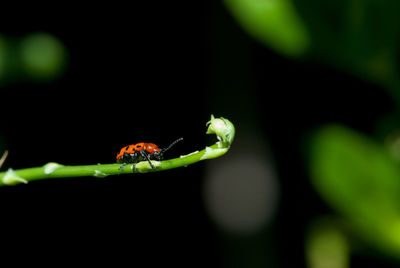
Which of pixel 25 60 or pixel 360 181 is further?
pixel 25 60

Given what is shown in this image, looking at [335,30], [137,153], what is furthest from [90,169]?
[335,30]

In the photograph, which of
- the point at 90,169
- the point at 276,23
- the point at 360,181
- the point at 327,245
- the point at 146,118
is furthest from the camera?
the point at 146,118

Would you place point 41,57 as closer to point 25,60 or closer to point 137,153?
point 25,60

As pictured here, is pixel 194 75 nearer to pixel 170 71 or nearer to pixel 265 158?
pixel 170 71

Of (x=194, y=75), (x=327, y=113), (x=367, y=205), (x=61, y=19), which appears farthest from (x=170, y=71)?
(x=367, y=205)

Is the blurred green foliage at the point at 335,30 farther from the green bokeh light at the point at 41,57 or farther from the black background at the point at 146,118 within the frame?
the green bokeh light at the point at 41,57

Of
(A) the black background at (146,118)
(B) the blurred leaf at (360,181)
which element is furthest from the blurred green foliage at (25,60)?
(B) the blurred leaf at (360,181)

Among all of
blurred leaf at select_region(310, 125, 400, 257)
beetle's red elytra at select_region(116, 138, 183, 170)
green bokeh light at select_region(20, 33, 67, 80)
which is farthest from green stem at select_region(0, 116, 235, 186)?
green bokeh light at select_region(20, 33, 67, 80)

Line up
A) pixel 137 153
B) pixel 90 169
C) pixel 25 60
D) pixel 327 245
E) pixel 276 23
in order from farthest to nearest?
pixel 327 245 < pixel 25 60 < pixel 276 23 < pixel 137 153 < pixel 90 169
